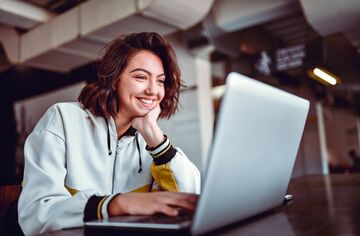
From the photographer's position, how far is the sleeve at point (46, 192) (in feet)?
2.50

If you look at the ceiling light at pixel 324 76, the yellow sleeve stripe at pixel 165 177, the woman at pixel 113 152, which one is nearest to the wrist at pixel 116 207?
the woman at pixel 113 152

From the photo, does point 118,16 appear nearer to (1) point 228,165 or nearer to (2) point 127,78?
(2) point 127,78

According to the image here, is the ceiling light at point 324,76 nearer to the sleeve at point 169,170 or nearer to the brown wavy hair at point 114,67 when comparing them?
the brown wavy hair at point 114,67

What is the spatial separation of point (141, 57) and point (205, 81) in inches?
165

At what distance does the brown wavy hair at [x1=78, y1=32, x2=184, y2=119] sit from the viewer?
46.4 inches

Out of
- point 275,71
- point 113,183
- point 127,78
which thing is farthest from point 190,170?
point 275,71

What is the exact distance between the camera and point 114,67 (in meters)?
1.27

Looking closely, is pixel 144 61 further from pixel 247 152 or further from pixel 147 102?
pixel 247 152

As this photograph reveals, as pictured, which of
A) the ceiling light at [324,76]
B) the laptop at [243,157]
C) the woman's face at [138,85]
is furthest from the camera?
the ceiling light at [324,76]

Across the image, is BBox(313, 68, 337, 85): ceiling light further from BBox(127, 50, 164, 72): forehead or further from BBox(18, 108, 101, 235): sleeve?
BBox(18, 108, 101, 235): sleeve

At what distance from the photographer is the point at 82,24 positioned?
12.8 feet

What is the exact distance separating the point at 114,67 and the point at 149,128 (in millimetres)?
291

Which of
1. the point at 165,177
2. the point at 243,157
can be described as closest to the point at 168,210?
the point at 243,157

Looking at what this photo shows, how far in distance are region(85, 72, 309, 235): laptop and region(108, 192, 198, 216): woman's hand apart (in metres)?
0.04
